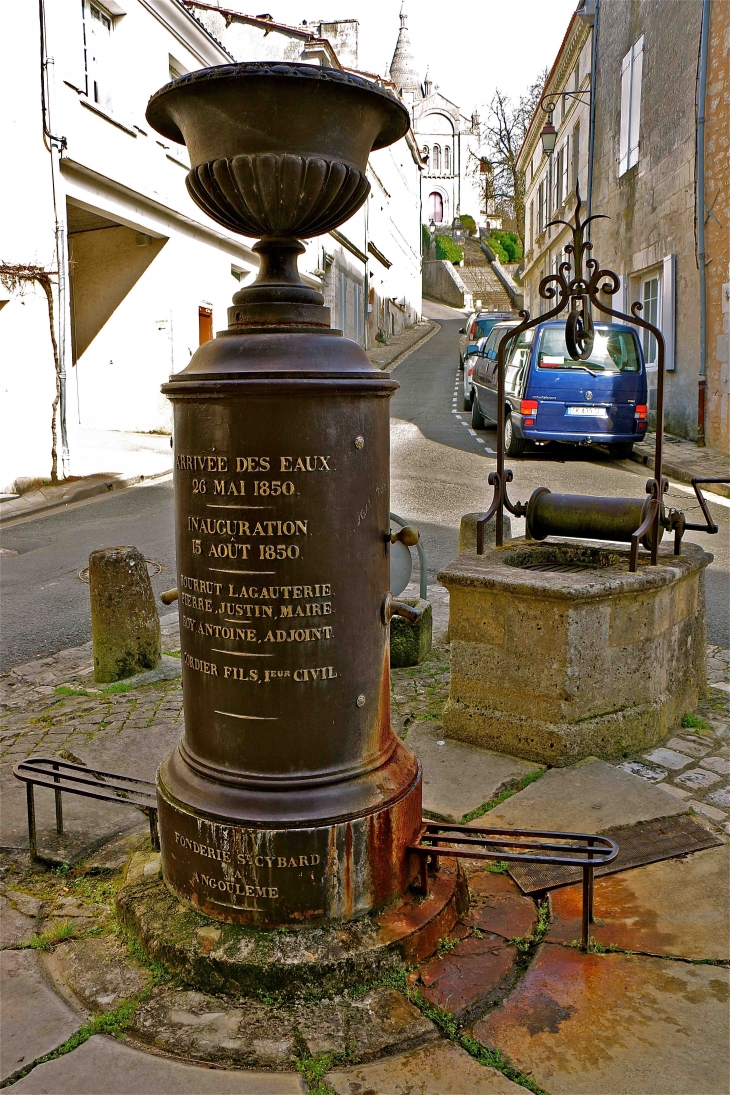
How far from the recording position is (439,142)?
8238cm

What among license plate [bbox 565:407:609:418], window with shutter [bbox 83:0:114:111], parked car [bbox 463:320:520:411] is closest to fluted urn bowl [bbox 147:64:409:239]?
license plate [bbox 565:407:609:418]

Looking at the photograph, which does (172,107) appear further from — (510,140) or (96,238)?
(510,140)

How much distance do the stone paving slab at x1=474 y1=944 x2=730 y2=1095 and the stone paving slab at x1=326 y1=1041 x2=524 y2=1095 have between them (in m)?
0.09

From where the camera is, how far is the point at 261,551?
2.78 metres

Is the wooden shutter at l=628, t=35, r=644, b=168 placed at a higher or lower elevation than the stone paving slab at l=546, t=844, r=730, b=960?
higher

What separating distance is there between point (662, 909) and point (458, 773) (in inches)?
47.6

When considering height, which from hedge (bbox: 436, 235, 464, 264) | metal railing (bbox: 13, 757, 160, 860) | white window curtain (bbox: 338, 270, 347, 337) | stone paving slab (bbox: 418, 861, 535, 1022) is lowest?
stone paving slab (bbox: 418, 861, 535, 1022)

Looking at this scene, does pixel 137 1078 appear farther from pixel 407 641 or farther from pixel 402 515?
pixel 402 515

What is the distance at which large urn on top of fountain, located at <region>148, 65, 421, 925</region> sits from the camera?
275 centimetres

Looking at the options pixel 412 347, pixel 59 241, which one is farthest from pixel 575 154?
pixel 412 347

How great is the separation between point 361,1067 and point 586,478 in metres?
11.2

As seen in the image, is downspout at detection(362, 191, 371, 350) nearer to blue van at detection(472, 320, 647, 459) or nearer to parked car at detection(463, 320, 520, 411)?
parked car at detection(463, 320, 520, 411)

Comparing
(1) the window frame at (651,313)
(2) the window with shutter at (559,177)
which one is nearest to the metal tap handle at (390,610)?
(1) the window frame at (651,313)

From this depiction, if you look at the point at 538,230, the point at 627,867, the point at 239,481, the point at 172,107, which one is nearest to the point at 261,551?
the point at 239,481
